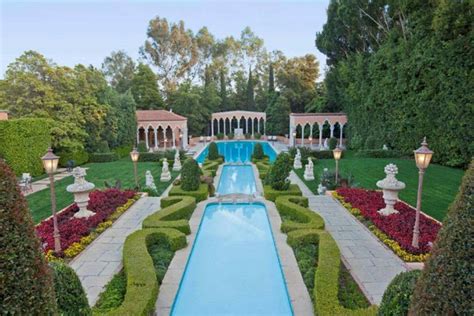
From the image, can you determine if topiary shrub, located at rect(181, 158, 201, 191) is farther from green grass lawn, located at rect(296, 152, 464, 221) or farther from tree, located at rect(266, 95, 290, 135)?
tree, located at rect(266, 95, 290, 135)

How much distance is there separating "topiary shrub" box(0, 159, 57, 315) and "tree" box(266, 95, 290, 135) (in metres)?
37.0

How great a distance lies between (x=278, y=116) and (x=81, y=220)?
31.6m

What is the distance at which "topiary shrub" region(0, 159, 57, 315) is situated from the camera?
7.04 feet

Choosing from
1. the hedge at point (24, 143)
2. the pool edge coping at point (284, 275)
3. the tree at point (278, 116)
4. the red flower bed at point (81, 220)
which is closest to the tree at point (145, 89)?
the tree at point (278, 116)

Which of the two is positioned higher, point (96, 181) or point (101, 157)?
point (101, 157)

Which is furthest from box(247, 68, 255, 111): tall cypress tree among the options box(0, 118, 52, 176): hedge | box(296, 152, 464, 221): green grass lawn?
box(0, 118, 52, 176): hedge

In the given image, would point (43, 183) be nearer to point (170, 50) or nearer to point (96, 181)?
A: point (96, 181)

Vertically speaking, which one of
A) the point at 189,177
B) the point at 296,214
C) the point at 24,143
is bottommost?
the point at 296,214

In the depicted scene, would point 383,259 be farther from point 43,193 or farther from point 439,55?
point 439,55

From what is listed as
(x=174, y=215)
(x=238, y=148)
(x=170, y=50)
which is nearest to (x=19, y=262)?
(x=174, y=215)

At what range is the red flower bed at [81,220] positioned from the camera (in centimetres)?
778

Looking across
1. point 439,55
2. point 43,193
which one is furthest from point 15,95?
point 439,55

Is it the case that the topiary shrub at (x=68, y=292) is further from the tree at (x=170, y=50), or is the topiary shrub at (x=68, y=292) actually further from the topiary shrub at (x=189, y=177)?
the tree at (x=170, y=50)

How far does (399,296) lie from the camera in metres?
3.57
